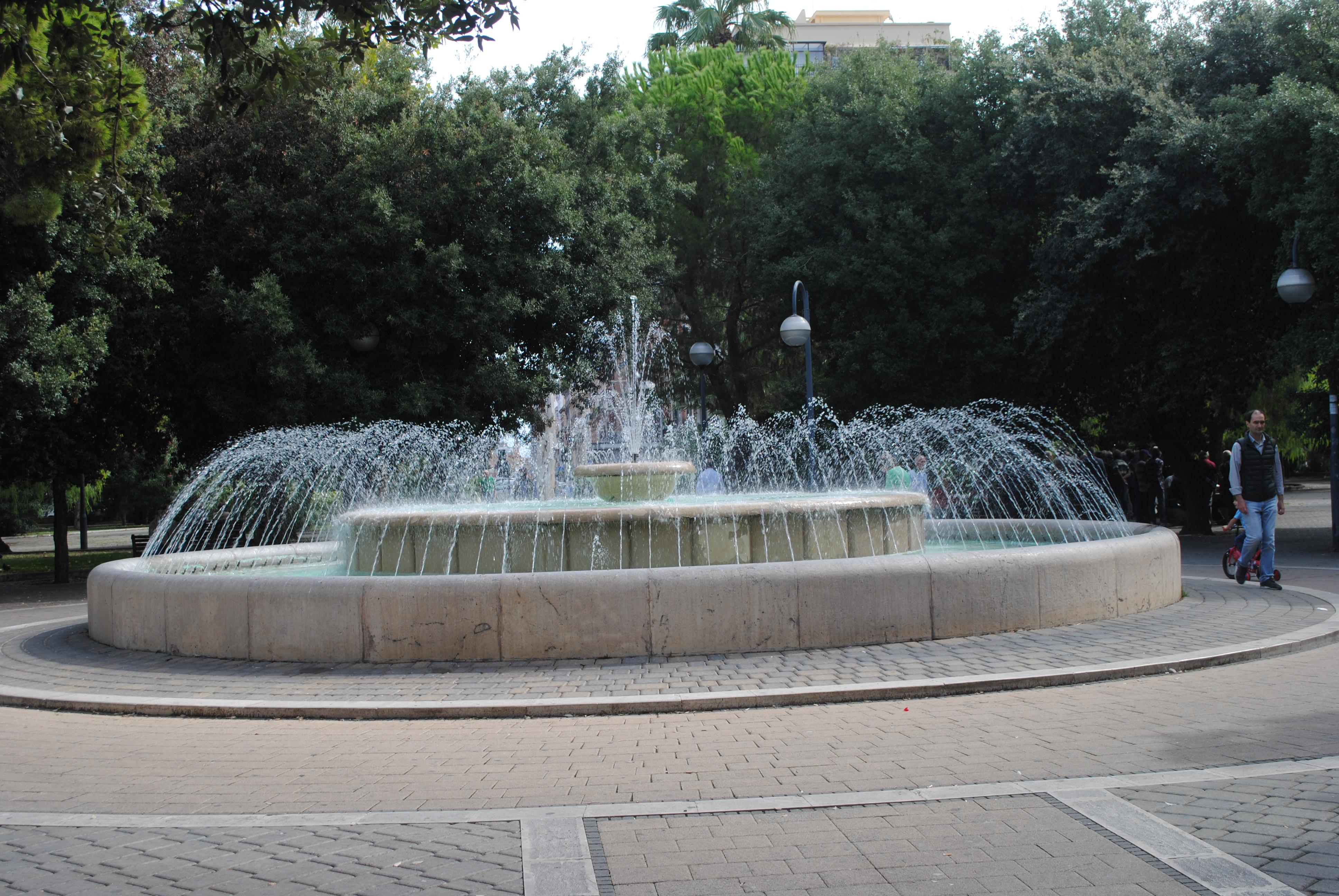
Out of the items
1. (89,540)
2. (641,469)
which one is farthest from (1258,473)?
(89,540)

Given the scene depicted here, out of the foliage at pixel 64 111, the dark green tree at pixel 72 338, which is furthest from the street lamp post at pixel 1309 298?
the dark green tree at pixel 72 338

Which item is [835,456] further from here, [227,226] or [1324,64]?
[227,226]

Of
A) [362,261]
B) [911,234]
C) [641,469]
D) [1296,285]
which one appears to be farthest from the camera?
[911,234]

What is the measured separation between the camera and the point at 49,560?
2738 centimetres

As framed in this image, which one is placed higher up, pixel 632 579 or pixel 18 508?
pixel 632 579

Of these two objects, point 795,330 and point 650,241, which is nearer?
point 795,330

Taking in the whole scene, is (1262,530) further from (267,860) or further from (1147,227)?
(267,860)

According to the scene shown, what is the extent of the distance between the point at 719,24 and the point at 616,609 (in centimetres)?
3916

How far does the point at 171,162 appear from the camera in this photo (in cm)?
1727

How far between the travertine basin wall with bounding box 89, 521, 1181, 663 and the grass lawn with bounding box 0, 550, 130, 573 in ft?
46.2

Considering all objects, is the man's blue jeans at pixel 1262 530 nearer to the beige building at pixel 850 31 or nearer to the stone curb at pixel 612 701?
the stone curb at pixel 612 701

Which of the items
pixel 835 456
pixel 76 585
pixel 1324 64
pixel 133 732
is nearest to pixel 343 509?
pixel 76 585

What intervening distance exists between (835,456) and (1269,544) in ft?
45.1

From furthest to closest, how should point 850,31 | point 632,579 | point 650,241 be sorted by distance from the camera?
point 850,31 < point 650,241 < point 632,579
